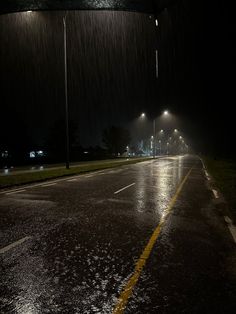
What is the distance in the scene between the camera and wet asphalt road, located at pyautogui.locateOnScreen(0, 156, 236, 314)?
4.04 metres

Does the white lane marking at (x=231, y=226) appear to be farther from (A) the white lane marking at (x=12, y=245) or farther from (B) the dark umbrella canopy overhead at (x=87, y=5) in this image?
(B) the dark umbrella canopy overhead at (x=87, y=5)

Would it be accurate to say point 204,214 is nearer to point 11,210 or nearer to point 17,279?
point 11,210

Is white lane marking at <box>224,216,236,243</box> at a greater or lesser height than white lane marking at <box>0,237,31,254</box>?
lesser

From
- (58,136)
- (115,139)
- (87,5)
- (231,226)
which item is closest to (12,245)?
(231,226)

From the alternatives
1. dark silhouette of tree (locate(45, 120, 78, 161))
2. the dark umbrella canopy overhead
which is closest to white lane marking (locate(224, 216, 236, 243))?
the dark umbrella canopy overhead

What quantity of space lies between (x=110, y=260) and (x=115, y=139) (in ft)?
402

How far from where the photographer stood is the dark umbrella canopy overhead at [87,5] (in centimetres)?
2041

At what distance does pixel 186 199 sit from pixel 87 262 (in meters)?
7.97

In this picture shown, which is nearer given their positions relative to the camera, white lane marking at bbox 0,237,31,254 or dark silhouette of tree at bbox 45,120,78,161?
white lane marking at bbox 0,237,31,254

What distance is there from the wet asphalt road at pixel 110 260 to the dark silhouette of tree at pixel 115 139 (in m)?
117

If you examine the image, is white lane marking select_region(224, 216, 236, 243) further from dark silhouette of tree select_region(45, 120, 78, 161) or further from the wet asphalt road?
dark silhouette of tree select_region(45, 120, 78, 161)

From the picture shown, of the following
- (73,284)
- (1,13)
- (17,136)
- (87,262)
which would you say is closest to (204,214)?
(87,262)

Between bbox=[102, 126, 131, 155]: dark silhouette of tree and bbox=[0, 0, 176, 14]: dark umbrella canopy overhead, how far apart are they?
343 ft

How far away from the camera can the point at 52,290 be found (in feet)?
14.2
